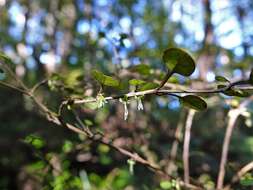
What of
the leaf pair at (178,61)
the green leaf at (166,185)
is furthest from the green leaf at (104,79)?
the green leaf at (166,185)

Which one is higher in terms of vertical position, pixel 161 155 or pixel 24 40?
pixel 24 40

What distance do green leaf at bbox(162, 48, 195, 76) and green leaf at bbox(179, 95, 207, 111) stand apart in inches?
2.6

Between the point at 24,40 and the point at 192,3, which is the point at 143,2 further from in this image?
the point at 24,40

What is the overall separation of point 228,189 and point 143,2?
85.7 inches

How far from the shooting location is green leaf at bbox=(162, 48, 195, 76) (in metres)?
0.58

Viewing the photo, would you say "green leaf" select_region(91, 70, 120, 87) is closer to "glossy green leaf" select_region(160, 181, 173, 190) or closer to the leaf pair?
the leaf pair

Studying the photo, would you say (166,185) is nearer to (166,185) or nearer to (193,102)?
(166,185)

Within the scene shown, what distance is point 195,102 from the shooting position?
2.21ft

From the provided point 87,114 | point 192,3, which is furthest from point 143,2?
point 87,114

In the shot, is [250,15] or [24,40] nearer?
[24,40]

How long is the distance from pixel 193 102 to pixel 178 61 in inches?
4.4

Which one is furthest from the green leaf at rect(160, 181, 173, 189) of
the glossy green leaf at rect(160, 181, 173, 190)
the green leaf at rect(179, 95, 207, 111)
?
the green leaf at rect(179, 95, 207, 111)

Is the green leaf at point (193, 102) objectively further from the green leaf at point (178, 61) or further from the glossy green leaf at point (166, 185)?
the glossy green leaf at point (166, 185)

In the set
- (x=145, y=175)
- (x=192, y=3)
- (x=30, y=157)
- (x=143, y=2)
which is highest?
(x=143, y=2)
